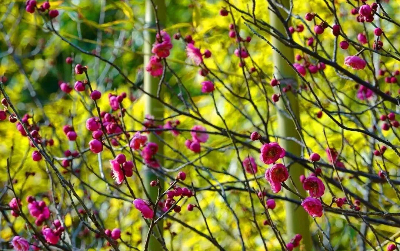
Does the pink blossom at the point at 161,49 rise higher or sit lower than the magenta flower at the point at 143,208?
higher

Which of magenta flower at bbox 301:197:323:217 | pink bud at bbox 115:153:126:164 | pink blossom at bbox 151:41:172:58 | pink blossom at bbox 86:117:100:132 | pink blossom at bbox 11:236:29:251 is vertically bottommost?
magenta flower at bbox 301:197:323:217

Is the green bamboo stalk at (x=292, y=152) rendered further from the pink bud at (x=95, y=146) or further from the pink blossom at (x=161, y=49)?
the pink bud at (x=95, y=146)

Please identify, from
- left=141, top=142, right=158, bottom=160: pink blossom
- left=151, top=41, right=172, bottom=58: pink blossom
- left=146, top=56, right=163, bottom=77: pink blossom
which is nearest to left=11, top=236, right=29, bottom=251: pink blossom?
left=141, top=142, right=158, bottom=160: pink blossom

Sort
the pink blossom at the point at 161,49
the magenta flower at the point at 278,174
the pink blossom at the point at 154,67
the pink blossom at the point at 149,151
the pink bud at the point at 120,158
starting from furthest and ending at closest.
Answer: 1. the pink blossom at the point at 154,67
2. the pink blossom at the point at 149,151
3. the pink blossom at the point at 161,49
4. the pink bud at the point at 120,158
5. the magenta flower at the point at 278,174

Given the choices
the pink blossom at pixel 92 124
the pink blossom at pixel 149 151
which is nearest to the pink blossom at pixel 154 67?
the pink blossom at pixel 149 151

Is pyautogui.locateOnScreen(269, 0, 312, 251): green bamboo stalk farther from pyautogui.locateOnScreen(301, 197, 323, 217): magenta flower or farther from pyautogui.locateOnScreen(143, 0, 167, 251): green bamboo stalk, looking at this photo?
pyautogui.locateOnScreen(301, 197, 323, 217): magenta flower

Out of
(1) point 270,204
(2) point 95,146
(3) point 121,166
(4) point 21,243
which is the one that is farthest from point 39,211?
(1) point 270,204

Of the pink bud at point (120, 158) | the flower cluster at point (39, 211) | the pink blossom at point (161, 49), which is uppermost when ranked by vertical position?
the pink blossom at point (161, 49)

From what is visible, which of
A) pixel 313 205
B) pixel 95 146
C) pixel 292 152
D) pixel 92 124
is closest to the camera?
pixel 313 205

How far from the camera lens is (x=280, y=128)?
247 cm

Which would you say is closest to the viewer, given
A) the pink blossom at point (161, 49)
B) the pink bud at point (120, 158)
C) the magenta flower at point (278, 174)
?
the magenta flower at point (278, 174)

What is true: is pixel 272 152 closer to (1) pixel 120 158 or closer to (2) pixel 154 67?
(1) pixel 120 158

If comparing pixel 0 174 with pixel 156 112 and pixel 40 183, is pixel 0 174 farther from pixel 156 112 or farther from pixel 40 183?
pixel 156 112

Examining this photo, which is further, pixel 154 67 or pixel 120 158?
pixel 154 67
